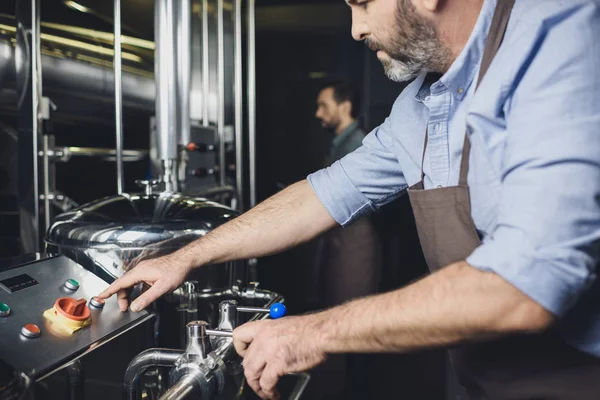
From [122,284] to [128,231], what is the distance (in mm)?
164

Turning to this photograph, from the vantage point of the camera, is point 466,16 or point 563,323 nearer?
point 563,323

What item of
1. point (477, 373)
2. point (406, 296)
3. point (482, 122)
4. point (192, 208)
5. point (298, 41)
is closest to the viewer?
point (406, 296)

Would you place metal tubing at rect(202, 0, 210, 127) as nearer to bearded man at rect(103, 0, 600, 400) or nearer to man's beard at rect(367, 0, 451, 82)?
bearded man at rect(103, 0, 600, 400)

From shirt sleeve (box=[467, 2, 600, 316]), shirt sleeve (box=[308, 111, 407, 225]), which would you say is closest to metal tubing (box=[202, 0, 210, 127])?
shirt sleeve (box=[308, 111, 407, 225])

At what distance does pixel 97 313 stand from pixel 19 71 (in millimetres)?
931

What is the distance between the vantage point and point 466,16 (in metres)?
0.96

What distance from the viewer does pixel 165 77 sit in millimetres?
1843

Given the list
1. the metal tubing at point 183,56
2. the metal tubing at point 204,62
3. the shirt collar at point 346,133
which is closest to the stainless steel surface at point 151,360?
the metal tubing at point 183,56

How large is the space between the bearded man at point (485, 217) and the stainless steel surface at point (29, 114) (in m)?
0.74

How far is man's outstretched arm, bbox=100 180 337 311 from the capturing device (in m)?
1.05

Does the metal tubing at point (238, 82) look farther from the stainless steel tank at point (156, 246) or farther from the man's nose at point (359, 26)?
the man's nose at point (359, 26)

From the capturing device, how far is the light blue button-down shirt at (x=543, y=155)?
659 mm

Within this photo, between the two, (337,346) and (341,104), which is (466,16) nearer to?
(337,346)

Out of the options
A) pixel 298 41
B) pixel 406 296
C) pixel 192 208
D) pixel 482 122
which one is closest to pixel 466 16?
pixel 482 122
